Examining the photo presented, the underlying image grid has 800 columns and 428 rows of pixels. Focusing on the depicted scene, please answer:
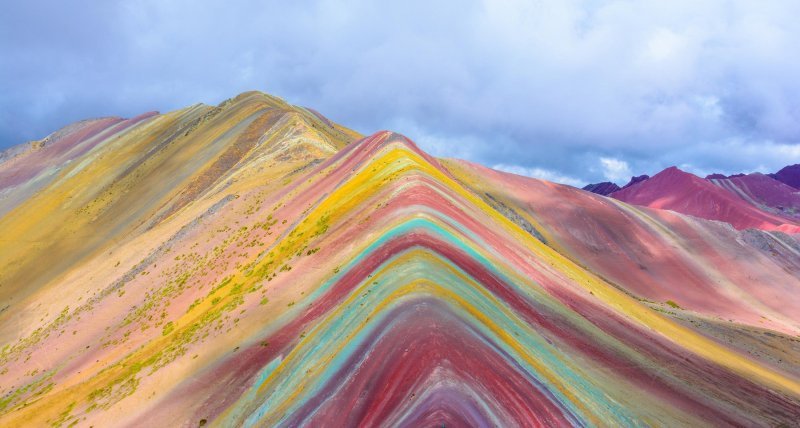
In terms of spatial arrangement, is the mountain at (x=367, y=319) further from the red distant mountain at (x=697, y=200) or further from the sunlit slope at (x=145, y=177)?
the red distant mountain at (x=697, y=200)

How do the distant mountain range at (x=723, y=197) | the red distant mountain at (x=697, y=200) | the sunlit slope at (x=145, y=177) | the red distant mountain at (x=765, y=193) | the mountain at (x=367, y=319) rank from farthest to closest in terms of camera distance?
the red distant mountain at (x=765, y=193) → the distant mountain range at (x=723, y=197) → the red distant mountain at (x=697, y=200) → the sunlit slope at (x=145, y=177) → the mountain at (x=367, y=319)

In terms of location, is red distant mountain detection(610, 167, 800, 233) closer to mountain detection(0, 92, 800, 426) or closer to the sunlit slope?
mountain detection(0, 92, 800, 426)

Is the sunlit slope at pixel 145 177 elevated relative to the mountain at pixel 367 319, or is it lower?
elevated

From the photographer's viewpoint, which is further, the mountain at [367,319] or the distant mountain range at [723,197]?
the distant mountain range at [723,197]

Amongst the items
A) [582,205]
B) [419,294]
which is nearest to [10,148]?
[582,205]

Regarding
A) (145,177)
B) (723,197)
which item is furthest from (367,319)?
(723,197)

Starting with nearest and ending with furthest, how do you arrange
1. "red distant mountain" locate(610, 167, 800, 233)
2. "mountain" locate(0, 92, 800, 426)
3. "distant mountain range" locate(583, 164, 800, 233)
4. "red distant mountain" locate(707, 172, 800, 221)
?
"mountain" locate(0, 92, 800, 426) < "red distant mountain" locate(610, 167, 800, 233) < "distant mountain range" locate(583, 164, 800, 233) < "red distant mountain" locate(707, 172, 800, 221)

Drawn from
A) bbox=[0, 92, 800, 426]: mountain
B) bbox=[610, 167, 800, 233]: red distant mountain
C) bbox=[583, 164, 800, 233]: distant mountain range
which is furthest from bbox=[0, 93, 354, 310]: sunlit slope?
bbox=[583, 164, 800, 233]: distant mountain range

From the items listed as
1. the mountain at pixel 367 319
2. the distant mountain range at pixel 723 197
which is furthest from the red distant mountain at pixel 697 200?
the mountain at pixel 367 319
